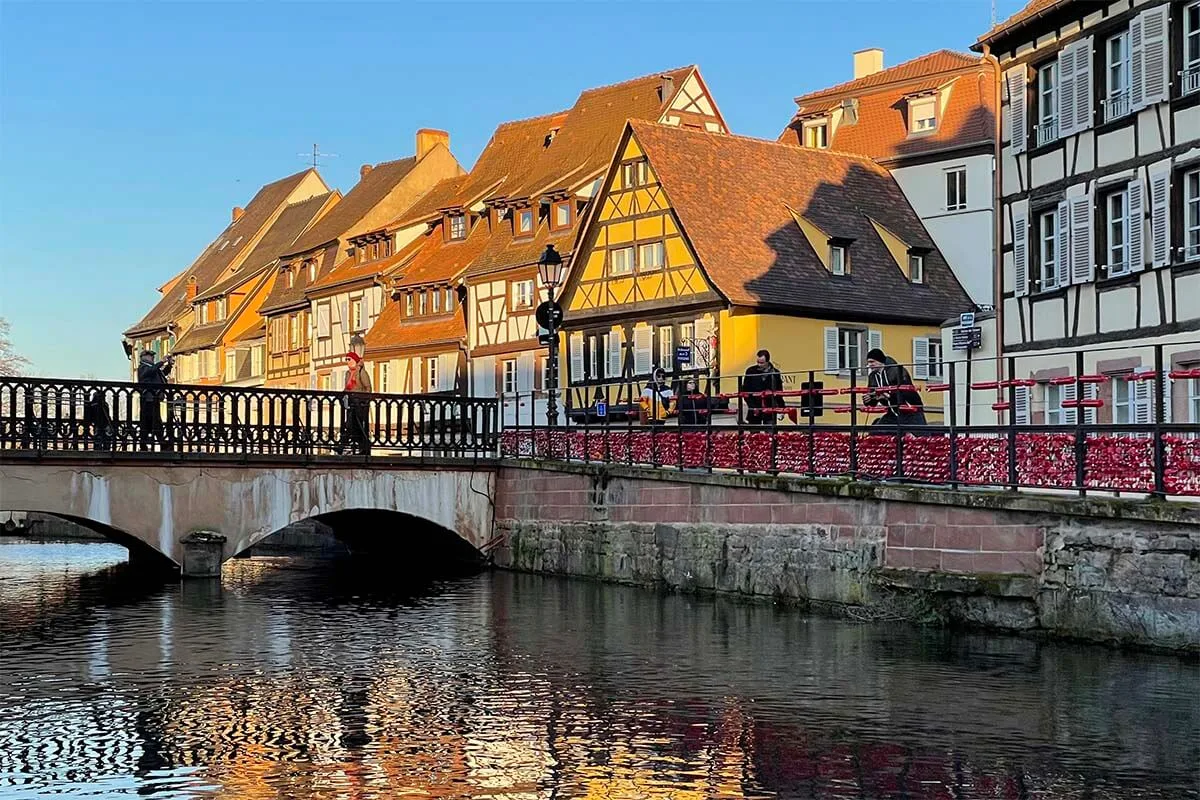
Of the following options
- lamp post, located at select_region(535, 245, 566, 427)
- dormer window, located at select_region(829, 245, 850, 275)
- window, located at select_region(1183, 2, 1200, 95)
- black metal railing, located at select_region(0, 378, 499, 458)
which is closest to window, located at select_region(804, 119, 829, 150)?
dormer window, located at select_region(829, 245, 850, 275)

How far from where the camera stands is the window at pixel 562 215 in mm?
53719

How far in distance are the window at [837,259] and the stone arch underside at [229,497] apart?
14.2m

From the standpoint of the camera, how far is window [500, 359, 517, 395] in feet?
179

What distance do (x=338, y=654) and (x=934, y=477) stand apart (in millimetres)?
7637

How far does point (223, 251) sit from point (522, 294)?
39.6 metres

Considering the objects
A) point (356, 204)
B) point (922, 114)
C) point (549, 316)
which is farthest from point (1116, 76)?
point (356, 204)

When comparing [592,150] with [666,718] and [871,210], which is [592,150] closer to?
[871,210]

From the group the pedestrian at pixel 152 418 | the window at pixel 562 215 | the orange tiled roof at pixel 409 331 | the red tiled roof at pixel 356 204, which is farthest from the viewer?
the red tiled roof at pixel 356 204

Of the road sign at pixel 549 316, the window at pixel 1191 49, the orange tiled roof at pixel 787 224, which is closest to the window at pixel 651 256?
the orange tiled roof at pixel 787 224

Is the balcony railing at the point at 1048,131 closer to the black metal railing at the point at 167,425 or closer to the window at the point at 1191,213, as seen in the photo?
the window at the point at 1191,213

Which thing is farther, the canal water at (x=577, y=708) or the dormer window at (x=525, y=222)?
the dormer window at (x=525, y=222)

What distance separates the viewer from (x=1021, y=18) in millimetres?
30391

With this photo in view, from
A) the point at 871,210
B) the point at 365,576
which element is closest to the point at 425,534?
the point at 365,576

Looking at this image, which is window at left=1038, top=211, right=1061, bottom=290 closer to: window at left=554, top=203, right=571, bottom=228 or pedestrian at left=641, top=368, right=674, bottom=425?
pedestrian at left=641, top=368, right=674, bottom=425
